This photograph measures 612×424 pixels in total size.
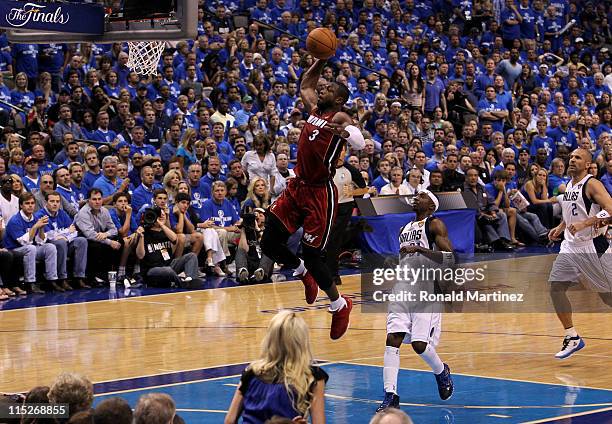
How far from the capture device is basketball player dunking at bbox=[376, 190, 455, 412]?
920cm

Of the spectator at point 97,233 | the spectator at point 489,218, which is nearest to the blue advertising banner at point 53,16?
the spectator at point 97,233

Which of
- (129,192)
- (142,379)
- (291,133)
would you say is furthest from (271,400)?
Answer: (291,133)

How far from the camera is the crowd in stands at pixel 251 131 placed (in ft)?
53.8

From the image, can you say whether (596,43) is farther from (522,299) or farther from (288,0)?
(522,299)

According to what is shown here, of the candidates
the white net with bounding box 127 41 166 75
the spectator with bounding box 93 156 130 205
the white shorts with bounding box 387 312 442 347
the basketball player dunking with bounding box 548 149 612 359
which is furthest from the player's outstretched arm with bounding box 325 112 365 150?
the spectator with bounding box 93 156 130 205

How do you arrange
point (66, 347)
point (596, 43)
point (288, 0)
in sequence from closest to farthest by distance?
point (66, 347), point (288, 0), point (596, 43)

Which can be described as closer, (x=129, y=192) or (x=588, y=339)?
(x=588, y=339)

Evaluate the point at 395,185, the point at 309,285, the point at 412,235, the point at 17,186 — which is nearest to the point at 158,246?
the point at 17,186

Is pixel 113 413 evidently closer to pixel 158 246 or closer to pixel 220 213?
pixel 158 246

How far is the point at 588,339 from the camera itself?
1260 centimetres

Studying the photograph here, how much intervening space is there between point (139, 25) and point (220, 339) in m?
3.81

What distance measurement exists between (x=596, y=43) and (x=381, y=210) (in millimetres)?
15492

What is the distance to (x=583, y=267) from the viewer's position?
452 inches

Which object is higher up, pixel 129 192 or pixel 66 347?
pixel 129 192
